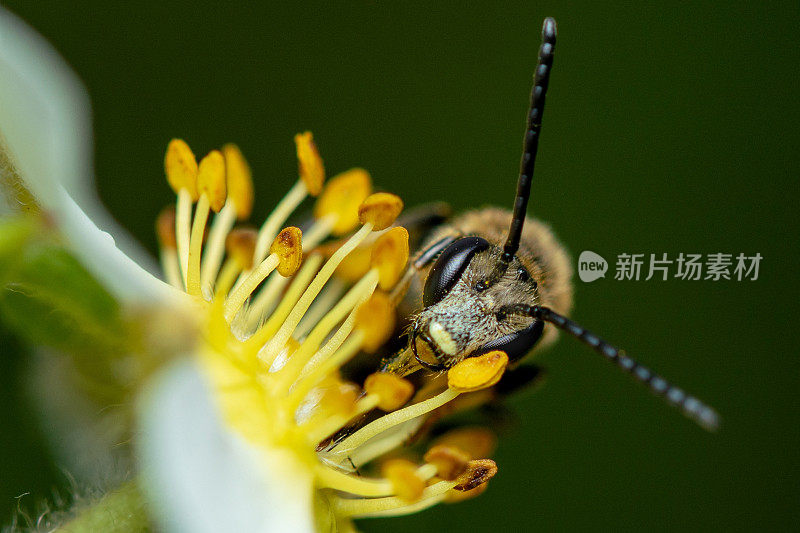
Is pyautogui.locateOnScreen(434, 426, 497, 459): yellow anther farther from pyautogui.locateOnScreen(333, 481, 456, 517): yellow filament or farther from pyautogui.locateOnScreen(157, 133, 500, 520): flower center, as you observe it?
pyautogui.locateOnScreen(333, 481, 456, 517): yellow filament

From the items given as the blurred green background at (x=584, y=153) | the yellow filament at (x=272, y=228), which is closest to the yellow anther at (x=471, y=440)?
the yellow filament at (x=272, y=228)

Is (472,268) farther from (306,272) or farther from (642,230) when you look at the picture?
(642,230)

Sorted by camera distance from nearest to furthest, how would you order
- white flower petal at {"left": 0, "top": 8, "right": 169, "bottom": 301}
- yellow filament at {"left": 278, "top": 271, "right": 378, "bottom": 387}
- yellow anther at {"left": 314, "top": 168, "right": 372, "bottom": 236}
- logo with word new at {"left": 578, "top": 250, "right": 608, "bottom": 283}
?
white flower petal at {"left": 0, "top": 8, "right": 169, "bottom": 301} < yellow filament at {"left": 278, "top": 271, "right": 378, "bottom": 387} < yellow anther at {"left": 314, "top": 168, "right": 372, "bottom": 236} < logo with word new at {"left": 578, "top": 250, "right": 608, "bottom": 283}

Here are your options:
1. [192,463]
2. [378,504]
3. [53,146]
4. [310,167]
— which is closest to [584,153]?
[310,167]

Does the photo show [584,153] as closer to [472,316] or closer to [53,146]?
[472,316]

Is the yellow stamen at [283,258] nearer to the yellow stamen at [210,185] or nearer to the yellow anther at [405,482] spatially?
the yellow stamen at [210,185]

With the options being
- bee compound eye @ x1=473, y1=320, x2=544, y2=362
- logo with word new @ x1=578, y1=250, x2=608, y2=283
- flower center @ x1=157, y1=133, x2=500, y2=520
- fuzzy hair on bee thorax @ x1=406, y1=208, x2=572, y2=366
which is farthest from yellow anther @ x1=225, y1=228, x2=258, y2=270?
logo with word new @ x1=578, y1=250, x2=608, y2=283

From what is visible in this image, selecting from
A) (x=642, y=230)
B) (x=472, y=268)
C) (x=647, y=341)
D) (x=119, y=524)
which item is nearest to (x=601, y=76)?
(x=642, y=230)
